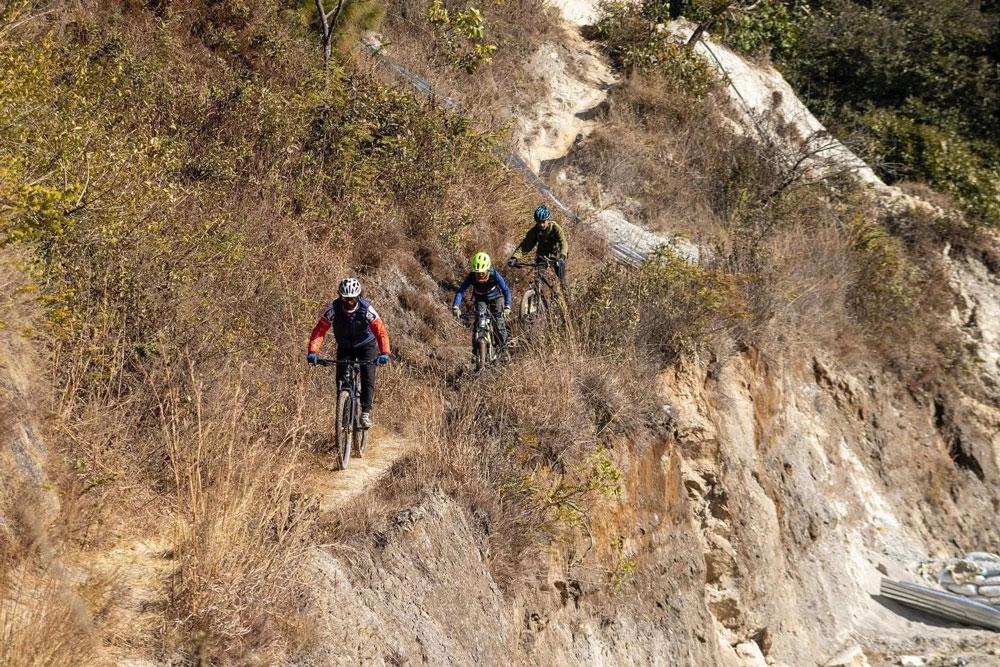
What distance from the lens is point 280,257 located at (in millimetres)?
11477

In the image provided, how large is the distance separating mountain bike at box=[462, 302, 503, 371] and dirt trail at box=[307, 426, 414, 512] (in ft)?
5.11

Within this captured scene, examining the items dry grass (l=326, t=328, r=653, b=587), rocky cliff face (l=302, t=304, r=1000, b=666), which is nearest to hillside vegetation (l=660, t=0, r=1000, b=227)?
rocky cliff face (l=302, t=304, r=1000, b=666)

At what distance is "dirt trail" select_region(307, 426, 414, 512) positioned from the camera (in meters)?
8.57

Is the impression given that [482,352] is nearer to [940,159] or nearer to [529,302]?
[529,302]

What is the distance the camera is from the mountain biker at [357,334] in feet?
29.8

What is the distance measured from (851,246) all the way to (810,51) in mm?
12907

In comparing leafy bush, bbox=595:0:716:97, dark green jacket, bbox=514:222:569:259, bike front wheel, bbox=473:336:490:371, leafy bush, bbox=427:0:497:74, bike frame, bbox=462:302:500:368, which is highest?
leafy bush, bbox=595:0:716:97

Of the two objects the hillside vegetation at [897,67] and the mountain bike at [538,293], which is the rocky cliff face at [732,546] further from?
the hillside vegetation at [897,67]

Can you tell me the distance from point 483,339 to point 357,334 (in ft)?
7.70

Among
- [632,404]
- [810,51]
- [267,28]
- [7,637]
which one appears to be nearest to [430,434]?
[632,404]

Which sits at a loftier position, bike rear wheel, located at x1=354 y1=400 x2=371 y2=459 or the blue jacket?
the blue jacket

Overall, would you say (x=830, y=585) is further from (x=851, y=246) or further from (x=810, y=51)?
(x=810, y=51)

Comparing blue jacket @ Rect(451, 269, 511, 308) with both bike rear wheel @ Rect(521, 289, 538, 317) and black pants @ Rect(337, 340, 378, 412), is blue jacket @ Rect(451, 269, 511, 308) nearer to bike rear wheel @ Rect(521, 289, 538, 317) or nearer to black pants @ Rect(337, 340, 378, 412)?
bike rear wheel @ Rect(521, 289, 538, 317)

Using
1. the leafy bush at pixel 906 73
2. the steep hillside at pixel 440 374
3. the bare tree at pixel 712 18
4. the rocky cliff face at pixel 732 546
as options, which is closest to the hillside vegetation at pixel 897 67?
the leafy bush at pixel 906 73
